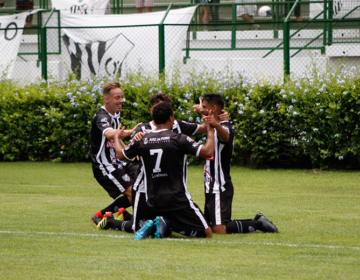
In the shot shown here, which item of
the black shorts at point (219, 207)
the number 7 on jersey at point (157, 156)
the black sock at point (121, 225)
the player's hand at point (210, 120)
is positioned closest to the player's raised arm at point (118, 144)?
the number 7 on jersey at point (157, 156)

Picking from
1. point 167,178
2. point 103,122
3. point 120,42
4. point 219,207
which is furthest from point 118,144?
point 120,42

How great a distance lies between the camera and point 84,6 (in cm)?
2259

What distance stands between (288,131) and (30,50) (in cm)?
1014

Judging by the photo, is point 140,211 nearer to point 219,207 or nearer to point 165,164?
point 165,164

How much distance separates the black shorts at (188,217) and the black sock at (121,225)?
574 mm

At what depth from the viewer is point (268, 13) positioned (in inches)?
782

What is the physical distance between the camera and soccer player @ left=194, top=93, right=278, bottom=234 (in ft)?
25.3

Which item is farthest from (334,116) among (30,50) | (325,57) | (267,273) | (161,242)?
(30,50)

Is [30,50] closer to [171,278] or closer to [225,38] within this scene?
[225,38]

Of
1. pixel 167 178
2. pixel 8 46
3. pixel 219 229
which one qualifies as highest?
pixel 8 46

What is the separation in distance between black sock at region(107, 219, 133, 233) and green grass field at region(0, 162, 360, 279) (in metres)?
0.12

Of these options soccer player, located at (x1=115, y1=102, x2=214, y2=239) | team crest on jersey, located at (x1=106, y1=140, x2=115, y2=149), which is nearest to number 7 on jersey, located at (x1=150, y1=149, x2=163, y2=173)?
soccer player, located at (x1=115, y1=102, x2=214, y2=239)

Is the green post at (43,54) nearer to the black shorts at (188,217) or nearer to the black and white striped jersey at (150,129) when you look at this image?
the black and white striped jersey at (150,129)

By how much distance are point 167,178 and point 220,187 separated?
2.89 feet
